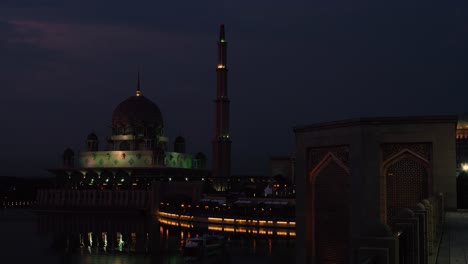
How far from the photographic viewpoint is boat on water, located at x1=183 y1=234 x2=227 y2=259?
27.6 meters

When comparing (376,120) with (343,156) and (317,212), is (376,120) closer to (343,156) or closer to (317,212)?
(343,156)

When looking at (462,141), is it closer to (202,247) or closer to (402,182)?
(202,247)

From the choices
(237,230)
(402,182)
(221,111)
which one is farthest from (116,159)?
(402,182)

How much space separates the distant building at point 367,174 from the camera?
15633 millimetres

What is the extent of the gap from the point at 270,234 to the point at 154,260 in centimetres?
1138

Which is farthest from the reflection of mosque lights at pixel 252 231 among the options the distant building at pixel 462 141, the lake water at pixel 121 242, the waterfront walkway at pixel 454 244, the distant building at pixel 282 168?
the waterfront walkway at pixel 454 244

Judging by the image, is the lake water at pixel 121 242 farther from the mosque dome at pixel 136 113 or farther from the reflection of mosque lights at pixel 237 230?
the mosque dome at pixel 136 113

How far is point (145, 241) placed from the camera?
1326 inches

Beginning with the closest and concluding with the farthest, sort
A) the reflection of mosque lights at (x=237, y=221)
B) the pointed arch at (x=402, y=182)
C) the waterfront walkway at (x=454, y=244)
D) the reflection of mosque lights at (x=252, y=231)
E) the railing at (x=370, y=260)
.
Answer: the railing at (x=370, y=260) < the waterfront walkway at (x=454, y=244) < the pointed arch at (x=402, y=182) < the reflection of mosque lights at (x=252, y=231) < the reflection of mosque lights at (x=237, y=221)

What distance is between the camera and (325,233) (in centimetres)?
1772

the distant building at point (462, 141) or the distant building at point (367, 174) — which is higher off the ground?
the distant building at point (462, 141)

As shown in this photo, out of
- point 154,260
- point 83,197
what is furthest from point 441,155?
point 83,197

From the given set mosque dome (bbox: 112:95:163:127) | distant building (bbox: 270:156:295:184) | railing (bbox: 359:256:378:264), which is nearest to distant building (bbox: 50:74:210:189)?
mosque dome (bbox: 112:95:163:127)

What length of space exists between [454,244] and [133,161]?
57.3 metres
